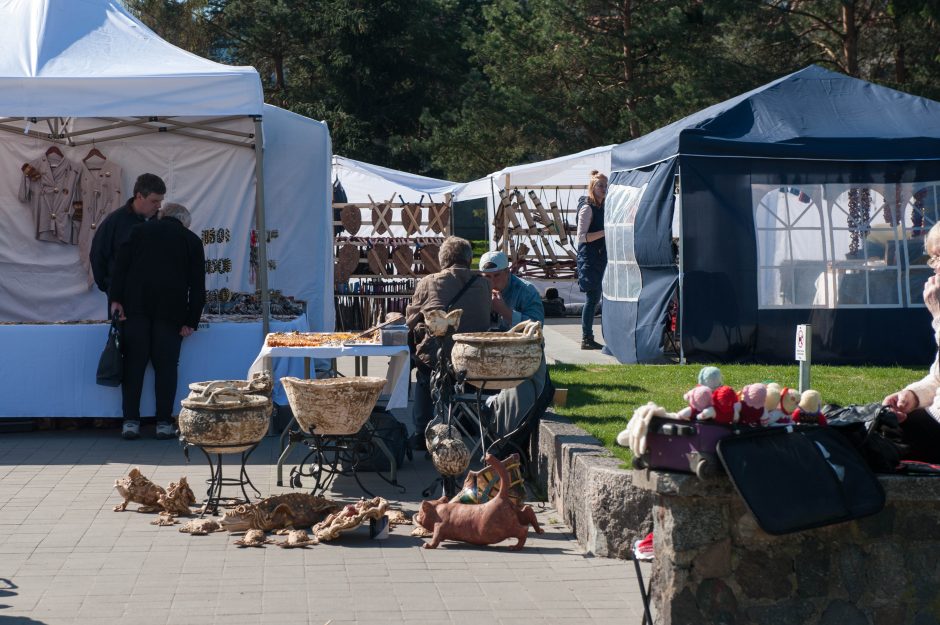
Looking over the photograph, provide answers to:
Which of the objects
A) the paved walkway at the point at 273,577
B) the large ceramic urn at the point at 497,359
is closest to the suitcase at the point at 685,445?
the paved walkway at the point at 273,577

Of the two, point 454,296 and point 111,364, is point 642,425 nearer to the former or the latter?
point 454,296

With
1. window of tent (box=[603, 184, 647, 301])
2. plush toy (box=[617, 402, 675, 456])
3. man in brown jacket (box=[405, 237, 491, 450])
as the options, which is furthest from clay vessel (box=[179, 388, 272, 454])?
window of tent (box=[603, 184, 647, 301])

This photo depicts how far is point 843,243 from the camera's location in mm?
11297

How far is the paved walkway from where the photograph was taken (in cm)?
485

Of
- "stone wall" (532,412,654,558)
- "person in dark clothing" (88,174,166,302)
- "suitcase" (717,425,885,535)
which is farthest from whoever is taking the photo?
"person in dark clothing" (88,174,166,302)

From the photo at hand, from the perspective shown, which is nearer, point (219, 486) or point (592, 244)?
point (219, 486)

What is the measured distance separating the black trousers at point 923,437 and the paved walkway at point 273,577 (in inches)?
51.1

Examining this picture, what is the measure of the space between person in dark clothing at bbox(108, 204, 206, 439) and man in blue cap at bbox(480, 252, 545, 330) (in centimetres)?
236

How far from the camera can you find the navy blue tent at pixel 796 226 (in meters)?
10.9

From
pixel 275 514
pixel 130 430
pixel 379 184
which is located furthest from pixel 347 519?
pixel 379 184

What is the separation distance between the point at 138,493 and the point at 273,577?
1618 mm

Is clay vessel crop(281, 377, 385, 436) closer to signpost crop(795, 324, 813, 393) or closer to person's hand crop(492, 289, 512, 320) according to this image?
person's hand crop(492, 289, 512, 320)

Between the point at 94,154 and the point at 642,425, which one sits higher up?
the point at 94,154

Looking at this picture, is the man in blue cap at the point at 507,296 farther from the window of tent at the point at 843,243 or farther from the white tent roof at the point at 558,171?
the white tent roof at the point at 558,171
